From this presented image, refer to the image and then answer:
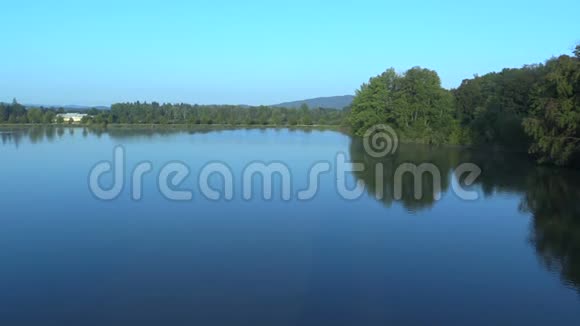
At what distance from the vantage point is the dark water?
7191 millimetres

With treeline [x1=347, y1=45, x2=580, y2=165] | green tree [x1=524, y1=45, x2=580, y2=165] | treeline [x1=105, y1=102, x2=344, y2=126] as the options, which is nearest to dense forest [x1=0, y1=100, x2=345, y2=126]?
treeline [x1=105, y1=102, x2=344, y2=126]

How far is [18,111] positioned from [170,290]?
98116 millimetres

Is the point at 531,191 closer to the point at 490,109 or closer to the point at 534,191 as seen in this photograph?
the point at 534,191

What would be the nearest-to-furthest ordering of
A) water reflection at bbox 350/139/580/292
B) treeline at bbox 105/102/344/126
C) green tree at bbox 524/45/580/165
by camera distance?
water reflection at bbox 350/139/580/292, green tree at bbox 524/45/580/165, treeline at bbox 105/102/344/126

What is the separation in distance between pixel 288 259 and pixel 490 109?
31119 millimetres

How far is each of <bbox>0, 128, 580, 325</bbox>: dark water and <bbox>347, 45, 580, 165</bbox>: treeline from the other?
5897mm

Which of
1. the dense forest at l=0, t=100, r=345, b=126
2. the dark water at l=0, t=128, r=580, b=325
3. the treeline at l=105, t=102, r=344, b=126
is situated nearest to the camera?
the dark water at l=0, t=128, r=580, b=325

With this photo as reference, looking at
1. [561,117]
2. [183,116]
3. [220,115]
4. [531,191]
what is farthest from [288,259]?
[183,116]

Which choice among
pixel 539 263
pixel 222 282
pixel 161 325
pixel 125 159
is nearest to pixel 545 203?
pixel 539 263

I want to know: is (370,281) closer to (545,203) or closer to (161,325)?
(161,325)

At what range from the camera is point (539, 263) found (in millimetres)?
9703

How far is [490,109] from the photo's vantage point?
3675 centimetres

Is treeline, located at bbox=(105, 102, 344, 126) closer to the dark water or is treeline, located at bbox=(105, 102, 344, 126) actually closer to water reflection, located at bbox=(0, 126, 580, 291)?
water reflection, located at bbox=(0, 126, 580, 291)

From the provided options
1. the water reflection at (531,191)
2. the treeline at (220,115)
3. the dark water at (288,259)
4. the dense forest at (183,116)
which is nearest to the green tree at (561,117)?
the water reflection at (531,191)
